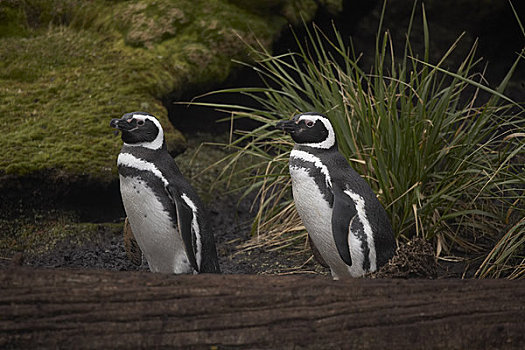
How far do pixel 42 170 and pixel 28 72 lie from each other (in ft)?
3.79

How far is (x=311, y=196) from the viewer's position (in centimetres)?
251

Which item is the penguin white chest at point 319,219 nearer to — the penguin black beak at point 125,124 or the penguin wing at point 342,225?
the penguin wing at point 342,225

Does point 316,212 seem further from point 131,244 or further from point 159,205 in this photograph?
point 131,244

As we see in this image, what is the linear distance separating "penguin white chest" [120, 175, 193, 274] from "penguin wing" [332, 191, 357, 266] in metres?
0.62

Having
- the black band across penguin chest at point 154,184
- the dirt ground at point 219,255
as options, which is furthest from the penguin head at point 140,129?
the dirt ground at point 219,255

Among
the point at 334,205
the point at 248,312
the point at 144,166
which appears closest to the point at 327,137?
the point at 334,205

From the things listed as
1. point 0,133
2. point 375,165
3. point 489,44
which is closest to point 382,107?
point 375,165

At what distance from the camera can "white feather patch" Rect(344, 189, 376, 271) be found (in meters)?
2.46

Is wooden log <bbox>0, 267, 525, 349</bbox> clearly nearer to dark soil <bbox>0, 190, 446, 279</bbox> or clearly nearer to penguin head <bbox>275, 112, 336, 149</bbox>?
penguin head <bbox>275, 112, 336, 149</bbox>

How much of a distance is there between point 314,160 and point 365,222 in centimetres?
33

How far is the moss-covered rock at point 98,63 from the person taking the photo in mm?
3836

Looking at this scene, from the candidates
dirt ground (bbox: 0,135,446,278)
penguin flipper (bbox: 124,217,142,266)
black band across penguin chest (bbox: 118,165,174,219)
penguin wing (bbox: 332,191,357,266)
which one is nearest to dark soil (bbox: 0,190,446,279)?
dirt ground (bbox: 0,135,446,278)

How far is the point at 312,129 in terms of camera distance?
8.46 feet

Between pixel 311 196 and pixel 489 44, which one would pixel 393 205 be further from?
pixel 489 44
